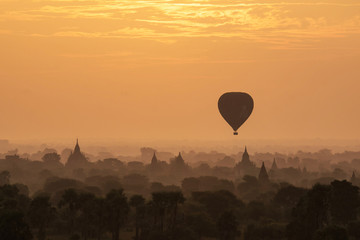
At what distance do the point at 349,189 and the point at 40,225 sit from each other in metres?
42.5

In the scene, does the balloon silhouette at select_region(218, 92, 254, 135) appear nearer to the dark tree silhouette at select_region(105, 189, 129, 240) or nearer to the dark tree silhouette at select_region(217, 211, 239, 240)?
the dark tree silhouette at select_region(217, 211, 239, 240)

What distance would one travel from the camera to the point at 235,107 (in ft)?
631

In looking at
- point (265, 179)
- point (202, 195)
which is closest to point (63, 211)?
point (202, 195)

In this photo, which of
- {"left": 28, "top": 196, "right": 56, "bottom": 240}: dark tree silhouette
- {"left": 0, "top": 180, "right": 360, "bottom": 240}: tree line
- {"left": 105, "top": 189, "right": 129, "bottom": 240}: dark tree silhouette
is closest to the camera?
{"left": 0, "top": 180, "right": 360, "bottom": 240}: tree line

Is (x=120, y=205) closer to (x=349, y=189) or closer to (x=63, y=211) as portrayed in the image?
(x=63, y=211)

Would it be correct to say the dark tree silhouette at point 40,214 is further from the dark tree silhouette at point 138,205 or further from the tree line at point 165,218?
the dark tree silhouette at point 138,205

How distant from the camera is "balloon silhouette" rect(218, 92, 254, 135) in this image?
632 ft

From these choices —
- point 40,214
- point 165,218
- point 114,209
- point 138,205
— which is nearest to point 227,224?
point 138,205

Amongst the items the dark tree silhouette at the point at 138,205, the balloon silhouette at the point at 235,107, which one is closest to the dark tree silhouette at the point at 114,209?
the dark tree silhouette at the point at 138,205

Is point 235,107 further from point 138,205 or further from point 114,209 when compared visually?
point 114,209

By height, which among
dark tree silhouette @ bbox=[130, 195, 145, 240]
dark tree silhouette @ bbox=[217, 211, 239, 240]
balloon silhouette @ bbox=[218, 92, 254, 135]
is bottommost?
dark tree silhouette @ bbox=[217, 211, 239, 240]

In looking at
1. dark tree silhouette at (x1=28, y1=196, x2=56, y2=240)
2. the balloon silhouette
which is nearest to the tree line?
dark tree silhouette at (x1=28, y1=196, x2=56, y2=240)

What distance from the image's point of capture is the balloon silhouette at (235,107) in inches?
7584

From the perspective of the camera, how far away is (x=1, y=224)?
7219 centimetres
